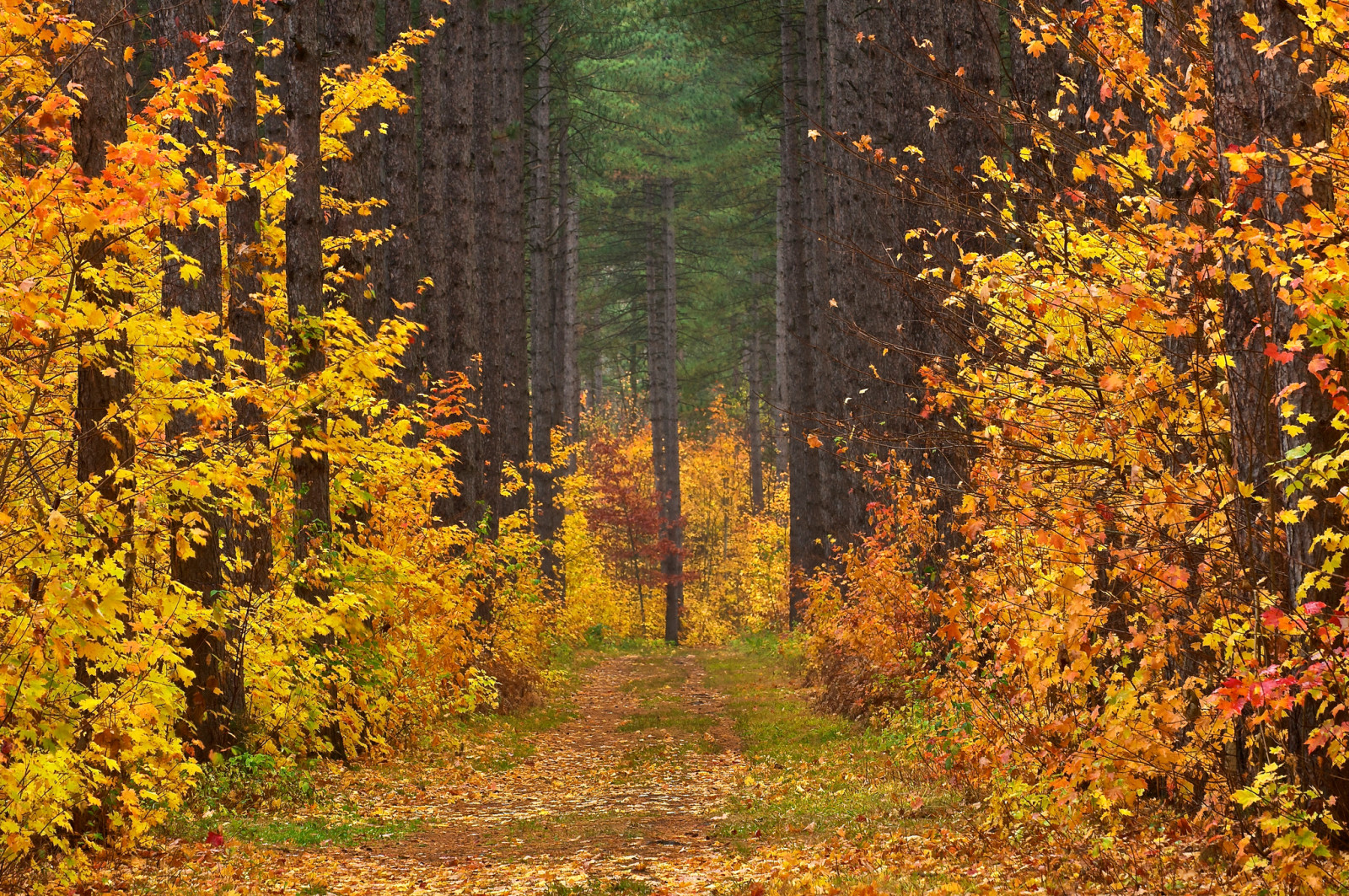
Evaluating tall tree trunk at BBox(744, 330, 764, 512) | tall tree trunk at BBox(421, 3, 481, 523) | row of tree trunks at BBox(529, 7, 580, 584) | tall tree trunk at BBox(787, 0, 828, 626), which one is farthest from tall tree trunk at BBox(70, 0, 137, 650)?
tall tree trunk at BBox(744, 330, 764, 512)

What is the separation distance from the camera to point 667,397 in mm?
31375

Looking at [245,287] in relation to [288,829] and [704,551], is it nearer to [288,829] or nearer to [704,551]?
[288,829]

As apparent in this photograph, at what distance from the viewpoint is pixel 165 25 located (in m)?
10.4

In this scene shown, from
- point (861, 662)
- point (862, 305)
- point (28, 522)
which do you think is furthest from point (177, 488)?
point (862, 305)

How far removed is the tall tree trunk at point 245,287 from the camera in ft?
31.7

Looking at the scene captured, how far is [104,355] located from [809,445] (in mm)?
6186

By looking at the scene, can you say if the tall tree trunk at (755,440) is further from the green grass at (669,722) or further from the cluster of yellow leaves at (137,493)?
the cluster of yellow leaves at (137,493)

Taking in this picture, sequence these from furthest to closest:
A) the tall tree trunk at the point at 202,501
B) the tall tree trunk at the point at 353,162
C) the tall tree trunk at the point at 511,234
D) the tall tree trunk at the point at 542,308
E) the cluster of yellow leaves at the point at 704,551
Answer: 1. the cluster of yellow leaves at the point at 704,551
2. the tall tree trunk at the point at 542,308
3. the tall tree trunk at the point at 511,234
4. the tall tree trunk at the point at 353,162
5. the tall tree trunk at the point at 202,501

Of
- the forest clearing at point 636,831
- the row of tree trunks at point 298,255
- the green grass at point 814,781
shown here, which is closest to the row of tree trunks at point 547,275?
the row of tree trunks at point 298,255

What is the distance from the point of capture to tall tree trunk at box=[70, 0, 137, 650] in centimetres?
647

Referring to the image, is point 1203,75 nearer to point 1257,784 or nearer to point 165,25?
point 1257,784

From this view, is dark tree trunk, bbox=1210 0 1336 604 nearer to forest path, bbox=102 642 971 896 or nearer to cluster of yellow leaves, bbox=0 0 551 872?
forest path, bbox=102 642 971 896

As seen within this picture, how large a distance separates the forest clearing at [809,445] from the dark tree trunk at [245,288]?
0.15 ft

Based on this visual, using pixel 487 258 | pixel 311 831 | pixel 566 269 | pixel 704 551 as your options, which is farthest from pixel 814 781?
pixel 704 551
